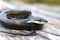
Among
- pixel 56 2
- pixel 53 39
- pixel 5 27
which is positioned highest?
pixel 56 2

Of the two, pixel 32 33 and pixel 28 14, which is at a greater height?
pixel 28 14

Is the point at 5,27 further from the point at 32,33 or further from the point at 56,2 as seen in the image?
the point at 56,2

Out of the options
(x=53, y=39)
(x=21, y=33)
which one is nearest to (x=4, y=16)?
(x=21, y=33)

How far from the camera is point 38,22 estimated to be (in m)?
1.28

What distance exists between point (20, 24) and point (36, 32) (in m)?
0.14

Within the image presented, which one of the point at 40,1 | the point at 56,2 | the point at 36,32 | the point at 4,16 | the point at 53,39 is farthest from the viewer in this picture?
the point at 40,1

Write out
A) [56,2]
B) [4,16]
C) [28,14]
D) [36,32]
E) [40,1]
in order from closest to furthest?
[36,32] < [4,16] < [28,14] < [56,2] < [40,1]

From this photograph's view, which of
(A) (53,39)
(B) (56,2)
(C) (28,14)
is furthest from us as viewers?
(B) (56,2)

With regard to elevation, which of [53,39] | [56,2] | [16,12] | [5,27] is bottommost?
[53,39]

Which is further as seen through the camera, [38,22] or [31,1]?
[31,1]

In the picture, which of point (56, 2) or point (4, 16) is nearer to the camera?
point (4, 16)

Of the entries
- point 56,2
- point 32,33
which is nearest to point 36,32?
point 32,33

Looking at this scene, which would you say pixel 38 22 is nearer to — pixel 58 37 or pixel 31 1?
pixel 58 37

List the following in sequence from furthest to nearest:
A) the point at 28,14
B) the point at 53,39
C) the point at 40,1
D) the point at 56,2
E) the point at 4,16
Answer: the point at 40,1 < the point at 56,2 < the point at 28,14 < the point at 4,16 < the point at 53,39
